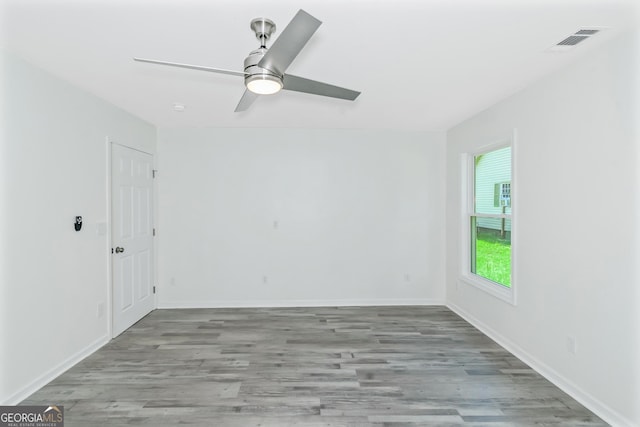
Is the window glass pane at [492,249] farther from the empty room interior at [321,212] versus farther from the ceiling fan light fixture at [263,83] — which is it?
the ceiling fan light fixture at [263,83]

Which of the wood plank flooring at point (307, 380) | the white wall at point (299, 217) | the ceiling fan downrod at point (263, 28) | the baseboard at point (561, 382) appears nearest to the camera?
the ceiling fan downrod at point (263, 28)

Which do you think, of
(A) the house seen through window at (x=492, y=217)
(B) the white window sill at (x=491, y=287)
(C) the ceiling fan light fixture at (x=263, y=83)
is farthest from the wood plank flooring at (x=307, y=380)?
(C) the ceiling fan light fixture at (x=263, y=83)

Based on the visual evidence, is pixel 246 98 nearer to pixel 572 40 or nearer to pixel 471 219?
pixel 572 40

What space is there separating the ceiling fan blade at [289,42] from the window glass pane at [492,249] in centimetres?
285

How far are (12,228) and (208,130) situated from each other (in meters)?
2.70

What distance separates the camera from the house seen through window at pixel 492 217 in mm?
3508

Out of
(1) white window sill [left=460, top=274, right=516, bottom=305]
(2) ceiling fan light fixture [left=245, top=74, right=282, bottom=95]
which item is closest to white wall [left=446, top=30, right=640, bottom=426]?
(1) white window sill [left=460, top=274, right=516, bottom=305]

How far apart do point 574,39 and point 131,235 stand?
4418mm

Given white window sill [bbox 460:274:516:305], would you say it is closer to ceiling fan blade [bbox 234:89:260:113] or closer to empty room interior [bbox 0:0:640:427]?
empty room interior [bbox 0:0:640:427]

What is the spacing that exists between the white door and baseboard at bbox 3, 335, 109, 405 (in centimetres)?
31

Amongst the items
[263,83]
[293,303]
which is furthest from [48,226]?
[293,303]

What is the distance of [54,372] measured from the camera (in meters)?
2.73

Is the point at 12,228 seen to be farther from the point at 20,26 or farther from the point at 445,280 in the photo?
the point at 445,280

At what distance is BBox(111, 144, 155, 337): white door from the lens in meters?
3.64
